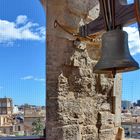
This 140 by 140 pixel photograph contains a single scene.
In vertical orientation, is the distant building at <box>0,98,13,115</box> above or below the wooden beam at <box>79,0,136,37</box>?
below

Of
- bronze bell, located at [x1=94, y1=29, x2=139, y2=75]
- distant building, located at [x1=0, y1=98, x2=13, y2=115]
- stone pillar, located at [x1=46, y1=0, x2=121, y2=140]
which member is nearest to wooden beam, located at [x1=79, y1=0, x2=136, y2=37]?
bronze bell, located at [x1=94, y1=29, x2=139, y2=75]

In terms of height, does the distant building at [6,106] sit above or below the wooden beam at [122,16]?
below

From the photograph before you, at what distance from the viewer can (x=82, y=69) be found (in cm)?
211

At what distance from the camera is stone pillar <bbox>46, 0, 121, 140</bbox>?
198cm

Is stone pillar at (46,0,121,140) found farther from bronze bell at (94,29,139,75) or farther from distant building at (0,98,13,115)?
distant building at (0,98,13,115)

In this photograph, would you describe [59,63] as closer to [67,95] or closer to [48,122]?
[67,95]

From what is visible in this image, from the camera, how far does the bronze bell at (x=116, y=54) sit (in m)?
1.48

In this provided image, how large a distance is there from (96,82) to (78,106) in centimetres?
25

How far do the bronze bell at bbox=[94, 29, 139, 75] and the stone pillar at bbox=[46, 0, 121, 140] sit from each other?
499mm

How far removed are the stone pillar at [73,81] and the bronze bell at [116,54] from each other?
499mm

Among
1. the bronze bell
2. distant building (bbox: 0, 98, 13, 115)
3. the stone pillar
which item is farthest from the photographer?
distant building (bbox: 0, 98, 13, 115)

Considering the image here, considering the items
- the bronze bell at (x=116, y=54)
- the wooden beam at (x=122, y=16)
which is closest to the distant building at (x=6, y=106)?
the wooden beam at (x=122, y=16)

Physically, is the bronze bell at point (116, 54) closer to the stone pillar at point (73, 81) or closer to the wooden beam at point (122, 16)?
the wooden beam at point (122, 16)

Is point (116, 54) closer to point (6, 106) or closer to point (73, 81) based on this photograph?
point (73, 81)
